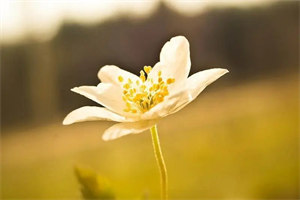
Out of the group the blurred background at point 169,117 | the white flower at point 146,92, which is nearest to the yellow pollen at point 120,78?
the white flower at point 146,92

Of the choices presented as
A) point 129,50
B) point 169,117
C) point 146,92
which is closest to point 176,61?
point 146,92

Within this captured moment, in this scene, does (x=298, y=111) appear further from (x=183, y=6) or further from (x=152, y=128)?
(x=152, y=128)

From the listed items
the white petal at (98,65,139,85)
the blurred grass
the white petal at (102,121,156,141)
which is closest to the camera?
the white petal at (102,121,156,141)

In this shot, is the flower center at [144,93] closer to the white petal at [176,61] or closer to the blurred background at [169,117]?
the white petal at [176,61]

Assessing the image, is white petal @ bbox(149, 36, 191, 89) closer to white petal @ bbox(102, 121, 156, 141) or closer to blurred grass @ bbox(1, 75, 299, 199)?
white petal @ bbox(102, 121, 156, 141)

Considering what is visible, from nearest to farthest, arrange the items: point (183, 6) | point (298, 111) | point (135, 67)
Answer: point (183, 6) → point (135, 67) → point (298, 111)

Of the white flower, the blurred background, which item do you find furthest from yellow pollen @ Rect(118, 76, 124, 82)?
the blurred background

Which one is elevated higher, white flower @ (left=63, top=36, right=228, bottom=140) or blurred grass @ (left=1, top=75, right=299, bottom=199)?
white flower @ (left=63, top=36, right=228, bottom=140)

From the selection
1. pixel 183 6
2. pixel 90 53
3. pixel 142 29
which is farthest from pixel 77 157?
pixel 183 6
